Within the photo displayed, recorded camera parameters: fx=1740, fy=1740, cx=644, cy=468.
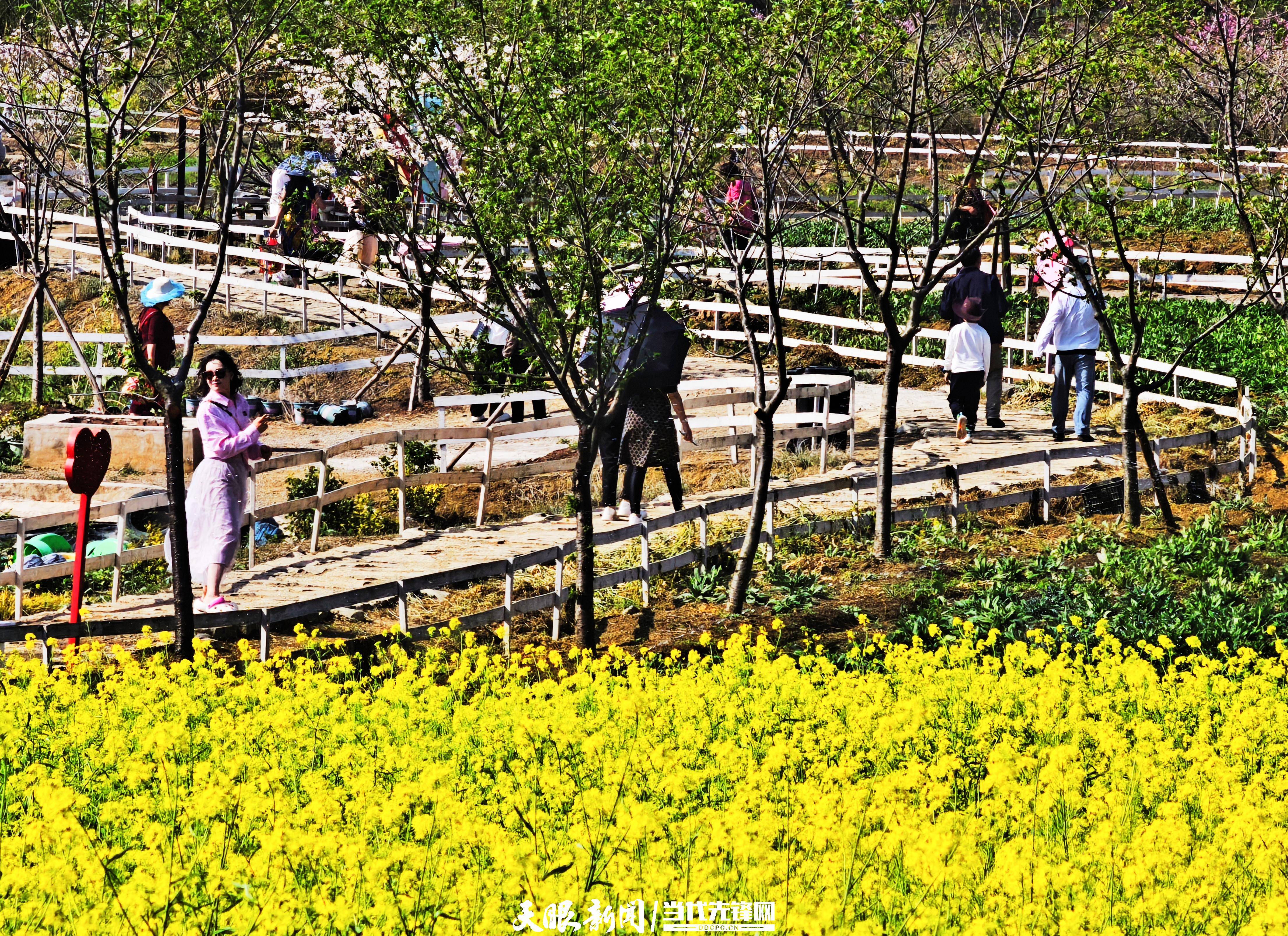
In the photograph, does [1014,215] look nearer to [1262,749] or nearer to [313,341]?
[1262,749]

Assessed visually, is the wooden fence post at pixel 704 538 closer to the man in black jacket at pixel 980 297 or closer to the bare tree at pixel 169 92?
the bare tree at pixel 169 92

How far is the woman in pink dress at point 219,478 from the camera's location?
10.3 m

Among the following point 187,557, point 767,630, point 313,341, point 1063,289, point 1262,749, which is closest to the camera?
point 1262,749

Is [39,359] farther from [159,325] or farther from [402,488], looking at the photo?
[402,488]

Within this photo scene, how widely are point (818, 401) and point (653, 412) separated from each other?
505 centimetres

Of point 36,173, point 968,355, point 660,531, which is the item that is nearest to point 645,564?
point 660,531

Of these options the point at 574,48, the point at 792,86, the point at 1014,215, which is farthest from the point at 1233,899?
the point at 1014,215

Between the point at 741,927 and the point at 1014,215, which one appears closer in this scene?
the point at 741,927

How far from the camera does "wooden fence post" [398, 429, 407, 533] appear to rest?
1282cm

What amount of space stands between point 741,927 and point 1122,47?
9021mm

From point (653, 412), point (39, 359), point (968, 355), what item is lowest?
point (39, 359)

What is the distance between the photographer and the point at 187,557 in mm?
9211

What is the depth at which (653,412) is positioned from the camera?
12133 mm

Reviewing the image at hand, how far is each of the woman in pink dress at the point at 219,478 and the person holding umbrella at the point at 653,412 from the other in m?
2.68
